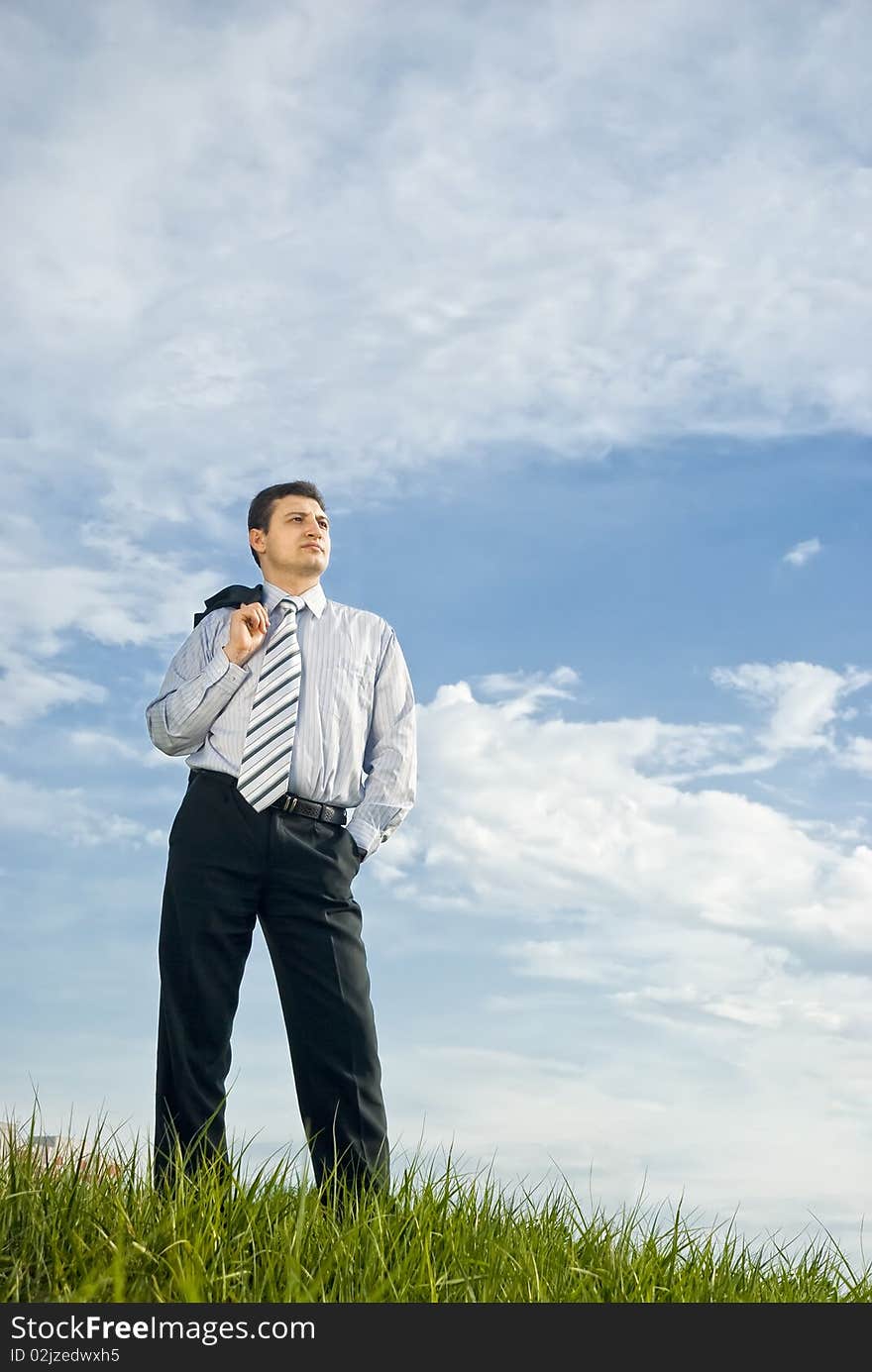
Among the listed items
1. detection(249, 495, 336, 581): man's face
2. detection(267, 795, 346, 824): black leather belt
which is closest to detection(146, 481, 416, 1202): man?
detection(267, 795, 346, 824): black leather belt

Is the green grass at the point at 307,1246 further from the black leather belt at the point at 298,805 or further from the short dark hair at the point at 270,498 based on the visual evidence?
the short dark hair at the point at 270,498

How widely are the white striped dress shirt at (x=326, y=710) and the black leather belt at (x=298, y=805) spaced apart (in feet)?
0.09

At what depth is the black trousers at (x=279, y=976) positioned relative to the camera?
519 cm

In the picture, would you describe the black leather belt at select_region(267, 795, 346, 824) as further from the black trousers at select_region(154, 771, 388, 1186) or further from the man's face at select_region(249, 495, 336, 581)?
the man's face at select_region(249, 495, 336, 581)

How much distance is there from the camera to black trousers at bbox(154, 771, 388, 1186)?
5.19m

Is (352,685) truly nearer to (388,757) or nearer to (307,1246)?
(388,757)

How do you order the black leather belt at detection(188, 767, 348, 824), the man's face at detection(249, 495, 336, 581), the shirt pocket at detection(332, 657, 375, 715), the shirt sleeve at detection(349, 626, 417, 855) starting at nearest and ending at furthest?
the black leather belt at detection(188, 767, 348, 824) → the shirt sleeve at detection(349, 626, 417, 855) → the shirt pocket at detection(332, 657, 375, 715) → the man's face at detection(249, 495, 336, 581)

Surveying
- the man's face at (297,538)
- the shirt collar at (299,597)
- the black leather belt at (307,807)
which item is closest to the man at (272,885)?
the black leather belt at (307,807)

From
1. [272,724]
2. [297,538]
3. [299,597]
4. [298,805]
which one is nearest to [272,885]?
[298,805]

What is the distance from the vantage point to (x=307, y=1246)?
175 inches

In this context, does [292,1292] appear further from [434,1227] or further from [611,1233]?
[611,1233]

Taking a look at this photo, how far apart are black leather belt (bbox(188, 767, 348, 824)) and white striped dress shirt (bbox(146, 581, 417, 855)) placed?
0.03 meters
